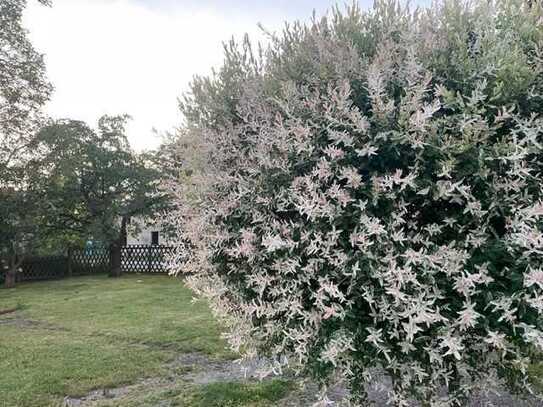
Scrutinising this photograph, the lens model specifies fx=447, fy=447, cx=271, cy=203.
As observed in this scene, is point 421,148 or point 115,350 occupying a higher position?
point 421,148

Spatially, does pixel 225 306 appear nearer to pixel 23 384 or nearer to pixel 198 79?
pixel 198 79

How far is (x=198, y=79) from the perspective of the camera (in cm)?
277

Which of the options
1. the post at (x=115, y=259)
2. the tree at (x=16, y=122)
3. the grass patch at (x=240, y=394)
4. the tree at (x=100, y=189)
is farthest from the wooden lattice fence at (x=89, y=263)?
the grass patch at (x=240, y=394)

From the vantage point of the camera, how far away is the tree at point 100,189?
13836 millimetres

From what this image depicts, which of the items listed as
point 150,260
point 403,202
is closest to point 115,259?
point 150,260

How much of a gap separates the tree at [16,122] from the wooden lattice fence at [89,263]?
53.2 inches

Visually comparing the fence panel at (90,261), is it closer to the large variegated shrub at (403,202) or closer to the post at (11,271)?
the post at (11,271)

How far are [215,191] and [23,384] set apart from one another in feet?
9.01

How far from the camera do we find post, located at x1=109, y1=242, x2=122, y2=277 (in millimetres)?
15234

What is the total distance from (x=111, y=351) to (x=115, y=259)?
11.1 m

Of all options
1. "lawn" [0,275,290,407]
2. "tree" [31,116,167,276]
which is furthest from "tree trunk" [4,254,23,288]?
"lawn" [0,275,290,407]

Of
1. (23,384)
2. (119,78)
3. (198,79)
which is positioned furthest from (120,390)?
(119,78)

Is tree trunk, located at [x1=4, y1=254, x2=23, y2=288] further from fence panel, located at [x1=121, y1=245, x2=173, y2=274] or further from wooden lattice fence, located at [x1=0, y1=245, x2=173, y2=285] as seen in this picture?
fence panel, located at [x1=121, y1=245, x2=173, y2=274]

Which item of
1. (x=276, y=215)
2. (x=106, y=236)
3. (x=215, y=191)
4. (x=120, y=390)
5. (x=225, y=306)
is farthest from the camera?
(x=106, y=236)
